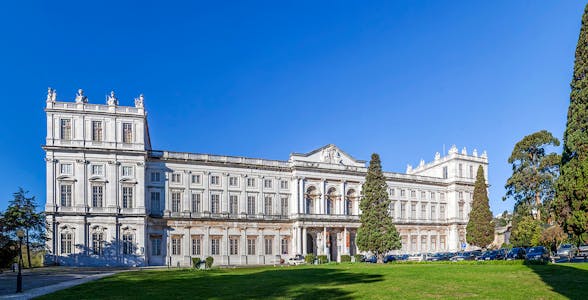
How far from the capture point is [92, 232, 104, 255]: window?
167 ft

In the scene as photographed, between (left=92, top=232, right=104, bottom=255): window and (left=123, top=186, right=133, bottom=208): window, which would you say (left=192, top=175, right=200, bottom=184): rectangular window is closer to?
(left=123, top=186, right=133, bottom=208): window

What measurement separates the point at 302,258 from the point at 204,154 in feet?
61.8

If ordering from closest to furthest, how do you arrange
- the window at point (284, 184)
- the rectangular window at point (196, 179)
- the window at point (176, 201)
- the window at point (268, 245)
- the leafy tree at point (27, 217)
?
the leafy tree at point (27, 217)
the window at point (176, 201)
the rectangular window at point (196, 179)
the window at point (268, 245)
the window at point (284, 184)

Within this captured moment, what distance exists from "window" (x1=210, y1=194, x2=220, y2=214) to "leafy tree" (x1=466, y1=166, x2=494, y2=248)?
36.0 meters

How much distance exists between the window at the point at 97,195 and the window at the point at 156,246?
809 centimetres

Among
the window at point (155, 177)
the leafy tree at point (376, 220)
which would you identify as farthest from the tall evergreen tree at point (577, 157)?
the window at point (155, 177)

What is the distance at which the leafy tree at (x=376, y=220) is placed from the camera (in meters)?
50.6

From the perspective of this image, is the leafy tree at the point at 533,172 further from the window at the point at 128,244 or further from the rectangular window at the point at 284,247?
the window at the point at 128,244

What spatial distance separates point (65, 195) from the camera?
166ft

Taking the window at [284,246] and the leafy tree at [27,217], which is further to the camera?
the window at [284,246]

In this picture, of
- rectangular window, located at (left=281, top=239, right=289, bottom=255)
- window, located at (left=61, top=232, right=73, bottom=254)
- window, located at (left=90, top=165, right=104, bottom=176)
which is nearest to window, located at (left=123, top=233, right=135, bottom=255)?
window, located at (left=61, top=232, right=73, bottom=254)

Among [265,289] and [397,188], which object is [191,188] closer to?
[397,188]

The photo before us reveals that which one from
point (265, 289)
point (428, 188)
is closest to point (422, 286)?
point (265, 289)

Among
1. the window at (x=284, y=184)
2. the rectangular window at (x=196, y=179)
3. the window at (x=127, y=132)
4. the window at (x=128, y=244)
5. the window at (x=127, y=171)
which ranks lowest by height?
the window at (x=128, y=244)
